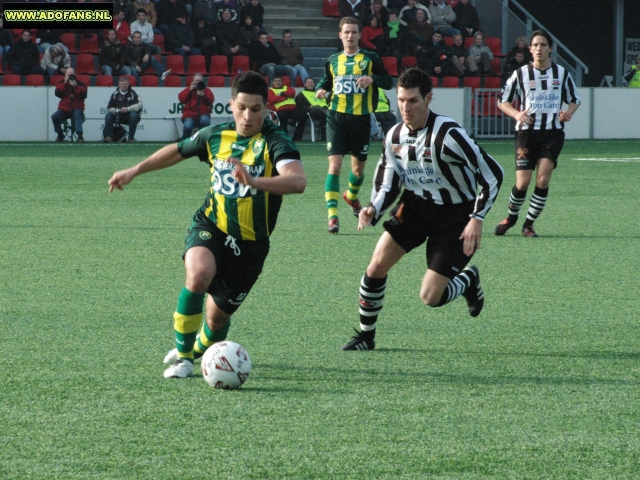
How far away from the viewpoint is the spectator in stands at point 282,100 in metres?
23.8

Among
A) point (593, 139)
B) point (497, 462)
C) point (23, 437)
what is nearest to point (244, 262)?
point (23, 437)

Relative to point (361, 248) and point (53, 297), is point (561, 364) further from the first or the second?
point (361, 248)

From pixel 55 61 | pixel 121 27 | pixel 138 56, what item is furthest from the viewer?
pixel 138 56

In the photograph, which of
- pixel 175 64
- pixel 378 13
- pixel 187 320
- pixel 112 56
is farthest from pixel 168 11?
pixel 187 320

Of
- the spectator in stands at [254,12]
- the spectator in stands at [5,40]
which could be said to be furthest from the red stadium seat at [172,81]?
the spectator in stands at [5,40]

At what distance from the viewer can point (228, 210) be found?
5.01 meters

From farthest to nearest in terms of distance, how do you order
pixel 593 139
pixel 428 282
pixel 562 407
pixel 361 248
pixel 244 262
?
pixel 593 139
pixel 361 248
pixel 428 282
pixel 244 262
pixel 562 407

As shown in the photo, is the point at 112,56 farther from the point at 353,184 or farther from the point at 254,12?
the point at 353,184

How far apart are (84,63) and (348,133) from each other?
15.0 m

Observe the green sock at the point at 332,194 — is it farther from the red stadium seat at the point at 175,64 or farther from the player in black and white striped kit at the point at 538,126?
the red stadium seat at the point at 175,64

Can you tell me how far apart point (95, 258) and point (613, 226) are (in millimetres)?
5398

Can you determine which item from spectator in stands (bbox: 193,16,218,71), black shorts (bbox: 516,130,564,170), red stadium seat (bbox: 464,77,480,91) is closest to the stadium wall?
red stadium seat (bbox: 464,77,480,91)

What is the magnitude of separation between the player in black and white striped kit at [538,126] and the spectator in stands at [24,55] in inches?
614

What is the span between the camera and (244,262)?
198 inches
